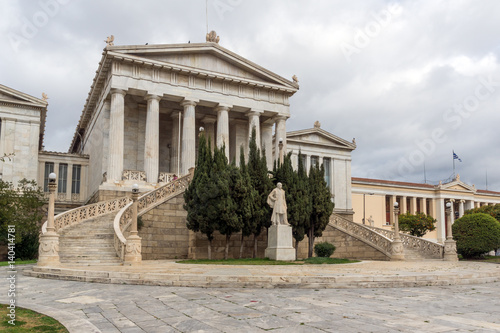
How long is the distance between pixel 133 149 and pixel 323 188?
1728 cm

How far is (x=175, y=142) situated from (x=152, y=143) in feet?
15.1

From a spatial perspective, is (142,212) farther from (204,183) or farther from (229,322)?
(229,322)

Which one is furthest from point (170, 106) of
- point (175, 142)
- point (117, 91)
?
point (117, 91)

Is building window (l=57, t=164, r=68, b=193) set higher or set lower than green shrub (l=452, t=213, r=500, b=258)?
higher

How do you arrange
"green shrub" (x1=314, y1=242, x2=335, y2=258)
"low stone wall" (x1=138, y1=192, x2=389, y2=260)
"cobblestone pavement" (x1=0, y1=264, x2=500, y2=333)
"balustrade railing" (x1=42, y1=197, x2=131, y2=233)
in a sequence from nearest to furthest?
"cobblestone pavement" (x1=0, y1=264, x2=500, y2=333) < "balustrade railing" (x1=42, y1=197, x2=131, y2=233) < "low stone wall" (x1=138, y1=192, x2=389, y2=260) < "green shrub" (x1=314, y1=242, x2=335, y2=258)

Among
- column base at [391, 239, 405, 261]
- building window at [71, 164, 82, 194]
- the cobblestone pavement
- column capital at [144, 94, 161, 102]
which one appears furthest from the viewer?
building window at [71, 164, 82, 194]

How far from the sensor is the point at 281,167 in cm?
2558

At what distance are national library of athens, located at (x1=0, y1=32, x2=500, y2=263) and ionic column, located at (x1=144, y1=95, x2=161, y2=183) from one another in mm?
74

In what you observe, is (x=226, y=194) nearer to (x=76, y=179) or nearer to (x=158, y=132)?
(x=158, y=132)

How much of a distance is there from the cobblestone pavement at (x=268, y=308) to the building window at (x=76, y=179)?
30058 millimetres

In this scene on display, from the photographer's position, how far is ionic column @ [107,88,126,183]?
1273 inches

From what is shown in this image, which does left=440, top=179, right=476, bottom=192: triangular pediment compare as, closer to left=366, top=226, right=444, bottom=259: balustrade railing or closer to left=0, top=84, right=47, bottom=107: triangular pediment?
left=366, top=226, right=444, bottom=259: balustrade railing

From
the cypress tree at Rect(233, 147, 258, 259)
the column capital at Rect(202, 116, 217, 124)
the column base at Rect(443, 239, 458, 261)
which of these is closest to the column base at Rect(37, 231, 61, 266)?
the cypress tree at Rect(233, 147, 258, 259)

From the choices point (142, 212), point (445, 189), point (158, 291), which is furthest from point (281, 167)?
point (445, 189)
